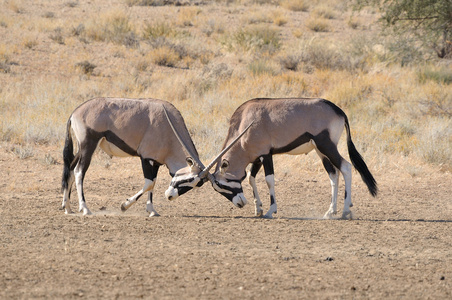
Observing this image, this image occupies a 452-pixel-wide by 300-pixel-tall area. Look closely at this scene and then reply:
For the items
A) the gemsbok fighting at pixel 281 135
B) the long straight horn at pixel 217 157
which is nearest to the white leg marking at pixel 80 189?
the long straight horn at pixel 217 157

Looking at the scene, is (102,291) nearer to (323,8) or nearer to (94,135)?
(94,135)

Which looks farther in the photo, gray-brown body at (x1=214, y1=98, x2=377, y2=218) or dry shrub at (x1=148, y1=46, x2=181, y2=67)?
dry shrub at (x1=148, y1=46, x2=181, y2=67)

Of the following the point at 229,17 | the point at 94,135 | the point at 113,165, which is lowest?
the point at 229,17

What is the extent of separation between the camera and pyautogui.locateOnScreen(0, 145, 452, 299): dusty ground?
641 cm

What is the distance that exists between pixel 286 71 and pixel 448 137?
9030 mm

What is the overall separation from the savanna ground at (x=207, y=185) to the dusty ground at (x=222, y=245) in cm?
3

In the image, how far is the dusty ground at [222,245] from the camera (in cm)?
641

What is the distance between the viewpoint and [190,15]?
3372cm

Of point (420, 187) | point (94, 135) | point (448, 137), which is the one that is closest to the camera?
point (94, 135)

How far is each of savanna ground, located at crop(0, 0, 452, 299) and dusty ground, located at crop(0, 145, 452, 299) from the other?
0.09 feet

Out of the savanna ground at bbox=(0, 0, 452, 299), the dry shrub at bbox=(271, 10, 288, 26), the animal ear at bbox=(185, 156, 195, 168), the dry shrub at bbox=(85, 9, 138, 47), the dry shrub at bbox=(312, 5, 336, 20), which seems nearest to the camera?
the savanna ground at bbox=(0, 0, 452, 299)

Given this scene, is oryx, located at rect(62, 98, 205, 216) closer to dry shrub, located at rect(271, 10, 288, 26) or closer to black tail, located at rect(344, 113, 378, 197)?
black tail, located at rect(344, 113, 378, 197)

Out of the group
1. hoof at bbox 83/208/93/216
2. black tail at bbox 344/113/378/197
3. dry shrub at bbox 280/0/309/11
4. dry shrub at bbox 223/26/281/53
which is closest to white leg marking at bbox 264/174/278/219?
black tail at bbox 344/113/378/197

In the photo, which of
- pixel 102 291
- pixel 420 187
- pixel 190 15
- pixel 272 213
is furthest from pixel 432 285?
pixel 190 15
